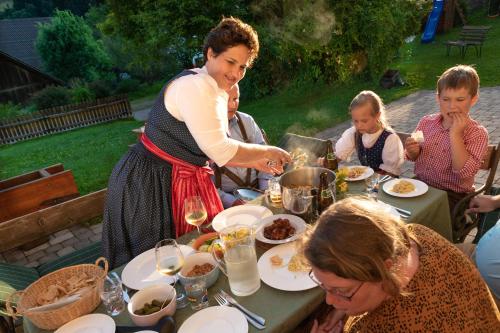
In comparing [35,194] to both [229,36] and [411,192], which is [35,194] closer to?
[229,36]

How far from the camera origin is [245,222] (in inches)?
91.2

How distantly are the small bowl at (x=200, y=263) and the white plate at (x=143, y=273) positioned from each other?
0.13m

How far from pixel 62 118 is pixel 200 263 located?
1720cm

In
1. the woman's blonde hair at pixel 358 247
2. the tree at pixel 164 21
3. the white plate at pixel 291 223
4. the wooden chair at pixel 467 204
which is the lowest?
the wooden chair at pixel 467 204

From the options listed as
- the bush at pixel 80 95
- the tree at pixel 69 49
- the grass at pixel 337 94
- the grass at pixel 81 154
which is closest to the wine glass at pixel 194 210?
the grass at pixel 81 154

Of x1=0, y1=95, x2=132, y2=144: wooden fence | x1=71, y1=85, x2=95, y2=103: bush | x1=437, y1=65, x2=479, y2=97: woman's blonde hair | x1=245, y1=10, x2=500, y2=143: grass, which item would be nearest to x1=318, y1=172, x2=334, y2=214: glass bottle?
x1=437, y1=65, x2=479, y2=97: woman's blonde hair

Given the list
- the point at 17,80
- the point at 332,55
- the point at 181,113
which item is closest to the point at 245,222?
the point at 181,113

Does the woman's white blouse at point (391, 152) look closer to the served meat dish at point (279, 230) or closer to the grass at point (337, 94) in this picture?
the served meat dish at point (279, 230)

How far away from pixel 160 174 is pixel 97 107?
52.9 ft

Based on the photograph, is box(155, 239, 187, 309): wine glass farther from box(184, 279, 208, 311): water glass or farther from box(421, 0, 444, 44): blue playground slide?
box(421, 0, 444, 44): blue playground slide

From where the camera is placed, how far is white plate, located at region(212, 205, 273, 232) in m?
2.32

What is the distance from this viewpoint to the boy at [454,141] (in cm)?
277

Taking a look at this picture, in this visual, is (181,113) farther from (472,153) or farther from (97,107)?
(97,107)

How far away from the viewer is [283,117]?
10.1 metres
